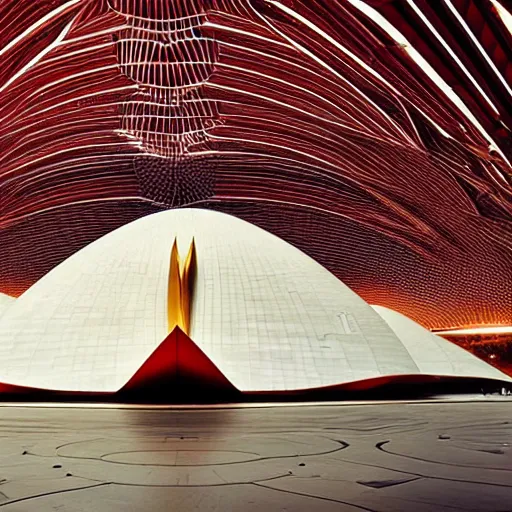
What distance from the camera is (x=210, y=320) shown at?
16844 millimetres

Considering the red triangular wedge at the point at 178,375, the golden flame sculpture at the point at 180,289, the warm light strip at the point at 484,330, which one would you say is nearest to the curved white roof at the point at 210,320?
the golden flame sculpture at the point at 180,289

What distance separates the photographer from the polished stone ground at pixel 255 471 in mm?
2484

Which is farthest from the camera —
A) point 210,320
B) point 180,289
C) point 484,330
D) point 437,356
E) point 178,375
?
point 484,330

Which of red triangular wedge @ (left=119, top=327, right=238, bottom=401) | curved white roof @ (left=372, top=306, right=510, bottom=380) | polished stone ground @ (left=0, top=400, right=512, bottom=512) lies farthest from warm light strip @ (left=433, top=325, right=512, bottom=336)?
polished stone ground @ (left=0, top=400, right=512, bottom=512)

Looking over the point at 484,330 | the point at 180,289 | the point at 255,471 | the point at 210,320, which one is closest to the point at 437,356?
the point at 210,320

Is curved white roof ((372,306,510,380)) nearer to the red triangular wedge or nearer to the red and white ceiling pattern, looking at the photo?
the red and white ceiling pattern

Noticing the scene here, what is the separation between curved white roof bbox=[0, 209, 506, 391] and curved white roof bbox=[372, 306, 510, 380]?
463cm

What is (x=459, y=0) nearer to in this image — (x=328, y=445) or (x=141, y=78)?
(x=328, y=445)

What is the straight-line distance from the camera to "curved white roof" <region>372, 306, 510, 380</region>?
2217 centimetres

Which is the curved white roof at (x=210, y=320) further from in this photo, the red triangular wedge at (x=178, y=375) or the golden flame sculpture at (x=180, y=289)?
the red triangular wedge at (x=178, y=375)

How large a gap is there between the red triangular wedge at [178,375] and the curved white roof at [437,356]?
9.83 metres

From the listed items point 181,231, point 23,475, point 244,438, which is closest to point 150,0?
point 181,231

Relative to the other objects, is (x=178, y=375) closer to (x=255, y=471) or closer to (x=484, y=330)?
(x=255, y=471)

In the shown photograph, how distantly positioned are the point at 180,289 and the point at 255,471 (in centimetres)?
1412
